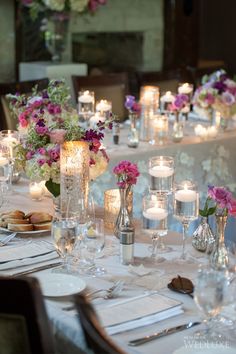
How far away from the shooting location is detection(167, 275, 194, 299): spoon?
7.24 ft

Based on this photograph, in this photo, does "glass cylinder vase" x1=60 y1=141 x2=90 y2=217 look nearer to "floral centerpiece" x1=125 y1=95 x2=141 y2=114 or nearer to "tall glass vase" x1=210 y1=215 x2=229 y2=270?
"tall glass vase" x1=210 y1=215 x2=229 y2=270

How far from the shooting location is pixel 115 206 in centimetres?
282

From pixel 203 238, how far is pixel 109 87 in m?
3.08

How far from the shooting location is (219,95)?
185 inches

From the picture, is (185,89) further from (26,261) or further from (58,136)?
(26,261)

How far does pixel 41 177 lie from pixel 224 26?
17.5 ft

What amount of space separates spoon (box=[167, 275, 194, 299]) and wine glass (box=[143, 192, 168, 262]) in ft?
0.80

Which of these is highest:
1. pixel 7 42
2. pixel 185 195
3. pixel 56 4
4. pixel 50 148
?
pixel 56 4

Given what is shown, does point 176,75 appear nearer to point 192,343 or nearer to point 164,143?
point 164,143

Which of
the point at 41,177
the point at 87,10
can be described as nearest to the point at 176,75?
the point at 87,10

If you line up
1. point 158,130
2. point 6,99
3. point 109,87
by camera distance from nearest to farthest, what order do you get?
point 158,130, point 6,99, point 109,87

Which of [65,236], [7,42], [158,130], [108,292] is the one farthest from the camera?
[7,42]

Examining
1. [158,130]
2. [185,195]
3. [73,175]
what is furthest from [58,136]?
[158,130]

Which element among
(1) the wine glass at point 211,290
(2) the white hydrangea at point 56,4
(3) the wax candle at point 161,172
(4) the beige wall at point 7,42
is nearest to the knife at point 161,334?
(1) the wine glass at point 211,290
